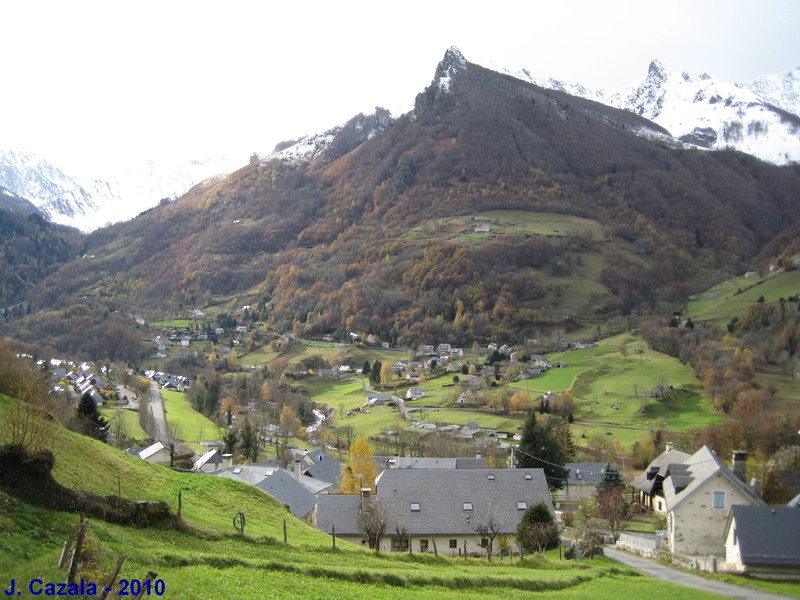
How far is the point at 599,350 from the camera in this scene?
121 metres

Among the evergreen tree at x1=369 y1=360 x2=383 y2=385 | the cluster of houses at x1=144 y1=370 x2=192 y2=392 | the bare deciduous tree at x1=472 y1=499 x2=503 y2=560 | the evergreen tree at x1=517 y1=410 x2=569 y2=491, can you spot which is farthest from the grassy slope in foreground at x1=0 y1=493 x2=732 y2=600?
the cluster of houses at x1=144 y1=370 x2=192 y2=392

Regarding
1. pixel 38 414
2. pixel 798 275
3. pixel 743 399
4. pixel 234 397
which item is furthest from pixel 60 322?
pixel 798 275

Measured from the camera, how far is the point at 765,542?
84.7ft

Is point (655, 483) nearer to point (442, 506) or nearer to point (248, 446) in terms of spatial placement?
point (442, 506)

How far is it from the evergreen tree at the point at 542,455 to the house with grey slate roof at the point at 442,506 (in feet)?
49.2

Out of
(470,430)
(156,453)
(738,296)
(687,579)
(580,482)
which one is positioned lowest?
(687,579)

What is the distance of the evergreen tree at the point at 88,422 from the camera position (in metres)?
39.5

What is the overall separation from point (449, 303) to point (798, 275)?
8165 cm

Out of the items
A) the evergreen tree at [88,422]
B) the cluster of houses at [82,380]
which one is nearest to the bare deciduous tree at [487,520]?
the evergreen tree at [88,422]

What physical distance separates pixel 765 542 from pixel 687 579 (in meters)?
3.74

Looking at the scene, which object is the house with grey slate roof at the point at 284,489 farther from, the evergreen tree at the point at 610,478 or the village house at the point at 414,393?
the village house at the point at 414,393

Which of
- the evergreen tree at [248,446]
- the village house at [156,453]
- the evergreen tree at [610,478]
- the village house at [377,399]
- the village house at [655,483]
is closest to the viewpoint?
the village house at [655,483]

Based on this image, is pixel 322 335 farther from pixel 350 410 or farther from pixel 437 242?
pixel 350 410

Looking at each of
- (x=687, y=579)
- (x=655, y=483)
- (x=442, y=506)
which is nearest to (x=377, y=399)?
(x=655, y=483)
